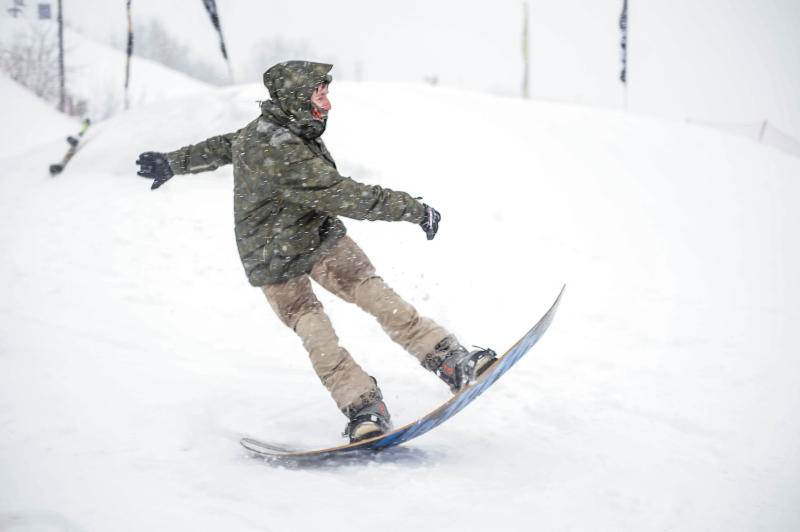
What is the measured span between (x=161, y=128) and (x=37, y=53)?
89.4 feet

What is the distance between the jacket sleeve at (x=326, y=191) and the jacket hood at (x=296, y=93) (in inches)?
5.7

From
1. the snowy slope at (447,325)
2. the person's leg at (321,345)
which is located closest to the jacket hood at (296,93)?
the person's leg at (321,345)

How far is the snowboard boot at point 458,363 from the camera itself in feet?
7.60

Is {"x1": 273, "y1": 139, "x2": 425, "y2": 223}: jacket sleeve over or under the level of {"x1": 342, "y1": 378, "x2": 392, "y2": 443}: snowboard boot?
over

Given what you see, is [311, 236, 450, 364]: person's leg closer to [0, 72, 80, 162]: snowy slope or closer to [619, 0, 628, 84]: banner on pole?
[619, 0, 628, 84]: banner on pole

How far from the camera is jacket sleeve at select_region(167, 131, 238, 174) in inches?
109

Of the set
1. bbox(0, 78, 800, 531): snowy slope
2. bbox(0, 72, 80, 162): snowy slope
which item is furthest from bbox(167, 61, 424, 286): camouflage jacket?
bbox(0, 72, 80, 162): snowy slope

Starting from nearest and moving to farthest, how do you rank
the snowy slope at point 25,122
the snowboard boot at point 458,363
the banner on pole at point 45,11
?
1. the snowboard boot at point 458,363
2. the snowy slope at point 25,122
3. the banner on pole at point 45,11

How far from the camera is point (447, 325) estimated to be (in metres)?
4.80

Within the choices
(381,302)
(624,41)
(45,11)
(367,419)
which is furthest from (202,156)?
(45,11)

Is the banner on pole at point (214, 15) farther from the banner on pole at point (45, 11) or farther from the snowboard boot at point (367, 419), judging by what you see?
the banner on pole at point (45, 11)

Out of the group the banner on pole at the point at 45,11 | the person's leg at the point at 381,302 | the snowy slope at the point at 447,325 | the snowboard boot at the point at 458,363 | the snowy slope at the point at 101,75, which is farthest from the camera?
the snowy slope at the point at 101,75

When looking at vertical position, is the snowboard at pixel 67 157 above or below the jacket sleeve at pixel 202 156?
below

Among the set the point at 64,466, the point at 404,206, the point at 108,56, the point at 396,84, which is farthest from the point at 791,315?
the point at 108,56
